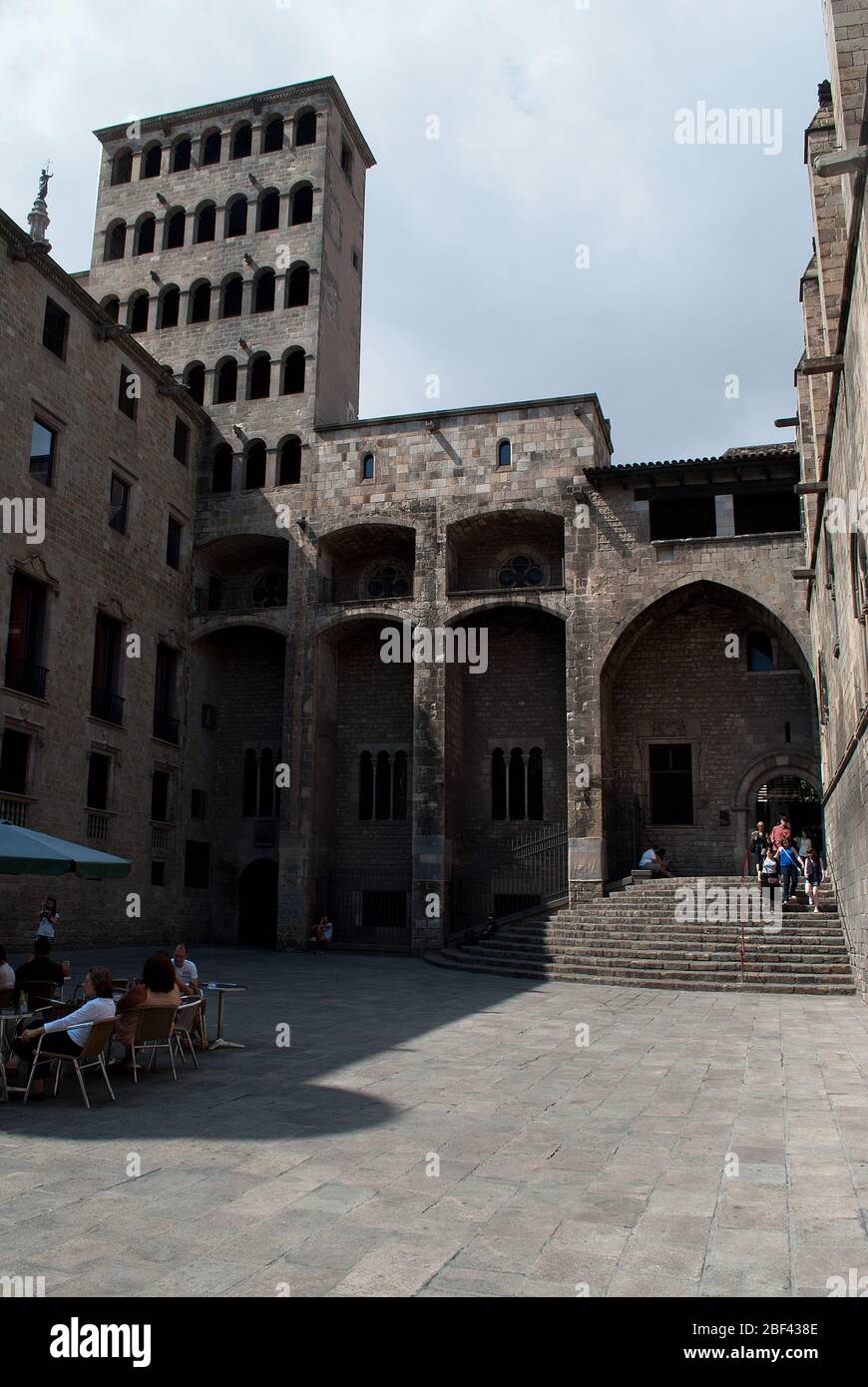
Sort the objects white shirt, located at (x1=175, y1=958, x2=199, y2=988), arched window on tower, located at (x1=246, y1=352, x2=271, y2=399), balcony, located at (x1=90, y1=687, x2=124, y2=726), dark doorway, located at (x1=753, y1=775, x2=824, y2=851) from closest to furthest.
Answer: white shirt, located at (x1=175, y1=958, x2=199, y2=988) → balcony, located at (x1=90, y1=687, x2=124, y2=726) → dark doorway, located at (x1=753, y1=775, x2=824, y2=851) → arched window on tower, located at (x1=246, y1=352, x2=271, y2=399)

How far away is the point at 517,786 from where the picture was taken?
2678 cm

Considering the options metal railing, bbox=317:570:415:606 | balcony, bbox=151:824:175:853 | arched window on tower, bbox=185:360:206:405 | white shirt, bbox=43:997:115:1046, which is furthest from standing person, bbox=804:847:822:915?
arched window on tower, bbox=185:360:206:405

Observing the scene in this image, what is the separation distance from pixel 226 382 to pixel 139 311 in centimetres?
425

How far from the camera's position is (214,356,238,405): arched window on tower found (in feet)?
96.4

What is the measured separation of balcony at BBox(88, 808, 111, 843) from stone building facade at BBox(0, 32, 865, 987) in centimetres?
164

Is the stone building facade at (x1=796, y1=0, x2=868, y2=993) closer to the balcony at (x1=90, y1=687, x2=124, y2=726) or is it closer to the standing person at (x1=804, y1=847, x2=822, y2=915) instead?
the standing person at (x1=804, y1=847, x2=822, y2=915)

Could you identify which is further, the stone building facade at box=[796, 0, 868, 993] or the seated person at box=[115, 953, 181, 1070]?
the stone building facade at box=[796, 0, 868, 993]

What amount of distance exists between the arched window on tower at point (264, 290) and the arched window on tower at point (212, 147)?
483 cm

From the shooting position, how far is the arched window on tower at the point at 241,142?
31281mm

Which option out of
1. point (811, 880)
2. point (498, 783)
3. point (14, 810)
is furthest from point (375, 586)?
point (811, 880)

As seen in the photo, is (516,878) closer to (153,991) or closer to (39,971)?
(39,971)

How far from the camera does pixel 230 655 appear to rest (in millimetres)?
29094

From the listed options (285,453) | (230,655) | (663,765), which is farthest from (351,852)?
(285,453)

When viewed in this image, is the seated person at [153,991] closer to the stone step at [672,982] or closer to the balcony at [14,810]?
the stone step at [672,982]
